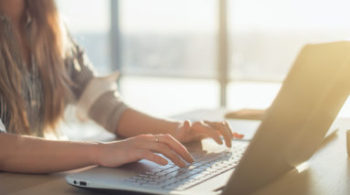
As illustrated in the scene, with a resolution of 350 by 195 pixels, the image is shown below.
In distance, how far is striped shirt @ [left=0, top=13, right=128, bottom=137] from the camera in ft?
5.38

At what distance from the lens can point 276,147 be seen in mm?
853

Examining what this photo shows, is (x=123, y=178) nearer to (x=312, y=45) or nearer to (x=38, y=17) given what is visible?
(x=312, y=45)

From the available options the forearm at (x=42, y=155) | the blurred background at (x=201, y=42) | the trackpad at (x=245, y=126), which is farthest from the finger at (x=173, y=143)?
the blurred background at (x=201, y=42)

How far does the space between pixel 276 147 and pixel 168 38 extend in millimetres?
4044

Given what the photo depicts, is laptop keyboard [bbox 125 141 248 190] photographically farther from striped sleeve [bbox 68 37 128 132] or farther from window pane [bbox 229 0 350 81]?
window pane [bbox 229 0 350 81]

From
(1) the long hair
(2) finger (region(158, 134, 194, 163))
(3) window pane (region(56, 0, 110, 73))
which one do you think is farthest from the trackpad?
(3) window pane (region(56, 0, 110, 73))

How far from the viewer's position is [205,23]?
4.52 metres

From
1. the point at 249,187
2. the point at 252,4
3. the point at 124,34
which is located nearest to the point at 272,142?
the point at 249,187

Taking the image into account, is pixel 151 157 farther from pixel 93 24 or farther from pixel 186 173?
pixel 93 24

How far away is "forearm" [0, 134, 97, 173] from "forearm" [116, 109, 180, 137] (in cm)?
47

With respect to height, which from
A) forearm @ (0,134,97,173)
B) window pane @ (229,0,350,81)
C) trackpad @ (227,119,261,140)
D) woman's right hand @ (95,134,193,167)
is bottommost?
woman's right hand @ (95,134,193,167)

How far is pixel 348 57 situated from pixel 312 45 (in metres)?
0.16

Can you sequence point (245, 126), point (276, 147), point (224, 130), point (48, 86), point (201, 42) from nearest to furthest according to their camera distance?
point (276, 147) → point (224, 130) → point (245, 126) → point (48, 86) → point (201, 42)

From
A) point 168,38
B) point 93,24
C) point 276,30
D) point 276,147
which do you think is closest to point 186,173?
point 276,147
